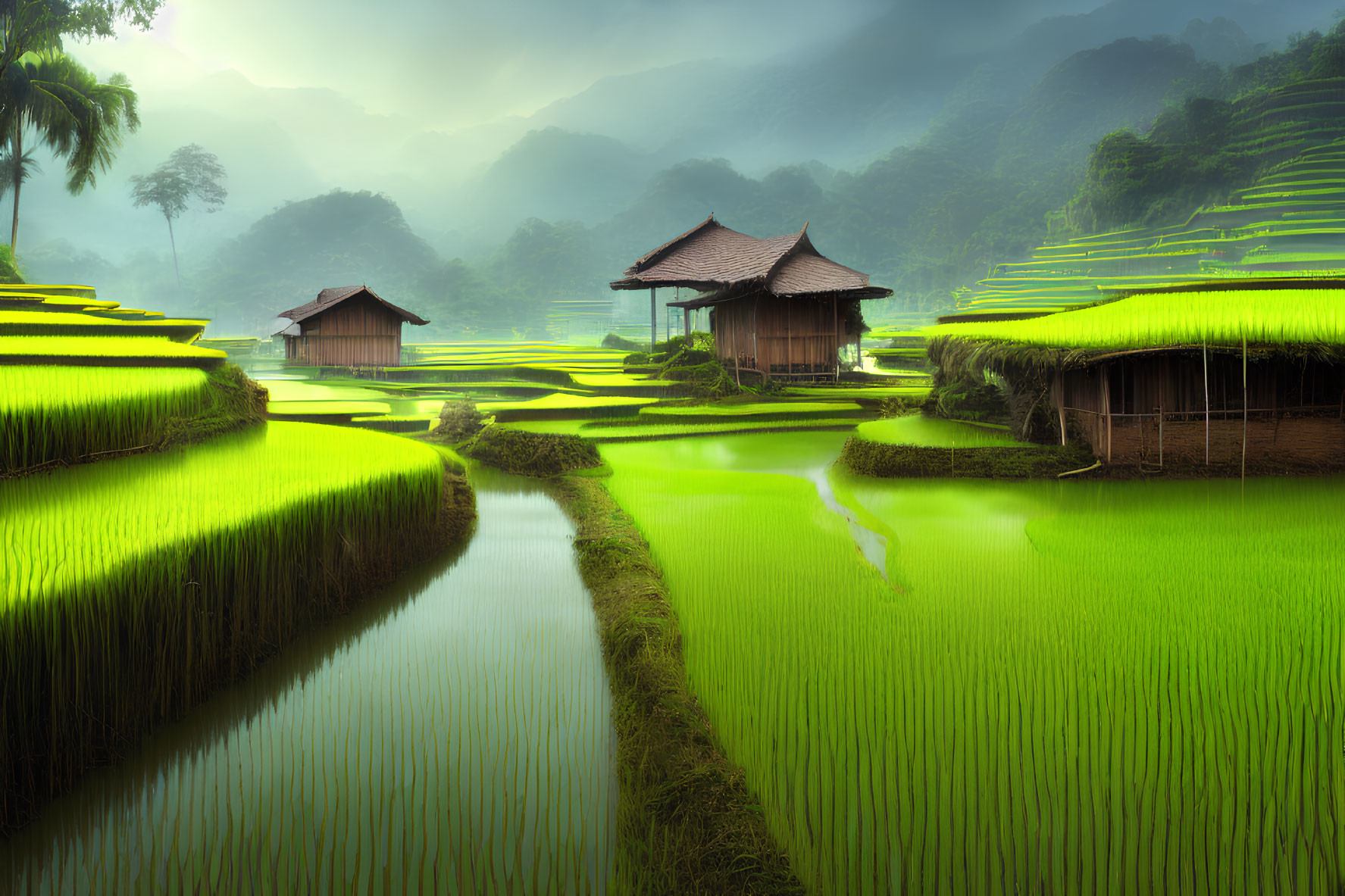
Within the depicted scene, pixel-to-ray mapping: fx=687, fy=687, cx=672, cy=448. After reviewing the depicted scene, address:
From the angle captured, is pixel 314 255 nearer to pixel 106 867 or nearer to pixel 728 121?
pixel 106 867

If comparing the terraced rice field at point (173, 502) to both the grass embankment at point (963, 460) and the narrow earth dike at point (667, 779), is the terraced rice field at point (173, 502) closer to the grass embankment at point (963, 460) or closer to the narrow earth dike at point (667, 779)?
the narrow earth dike at point (667, 779)

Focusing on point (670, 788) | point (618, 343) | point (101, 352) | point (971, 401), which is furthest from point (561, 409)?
point (618, 343)

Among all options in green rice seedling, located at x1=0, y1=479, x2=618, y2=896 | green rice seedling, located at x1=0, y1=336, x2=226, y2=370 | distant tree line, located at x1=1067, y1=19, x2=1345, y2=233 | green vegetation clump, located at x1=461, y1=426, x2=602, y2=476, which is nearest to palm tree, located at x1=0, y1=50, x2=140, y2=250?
green rice seedling, located at x1=0, y1=336, x2=226, y2=370

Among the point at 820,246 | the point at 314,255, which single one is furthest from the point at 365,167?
the point at 820,246

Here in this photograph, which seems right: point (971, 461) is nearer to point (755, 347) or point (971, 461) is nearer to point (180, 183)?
point (755, 347)

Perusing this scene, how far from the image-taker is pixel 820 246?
7012 centimetres

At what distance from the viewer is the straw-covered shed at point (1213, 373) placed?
5816mm

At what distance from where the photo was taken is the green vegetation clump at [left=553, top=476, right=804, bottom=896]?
5.85 feet

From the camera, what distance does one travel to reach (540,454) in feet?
27.0

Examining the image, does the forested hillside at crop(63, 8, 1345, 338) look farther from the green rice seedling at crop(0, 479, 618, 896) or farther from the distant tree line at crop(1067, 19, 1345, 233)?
the green rice seedling at crop(0, 479, 618, 896)

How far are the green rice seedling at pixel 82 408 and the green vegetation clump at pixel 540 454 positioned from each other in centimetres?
340

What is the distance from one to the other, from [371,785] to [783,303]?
55.3 feet

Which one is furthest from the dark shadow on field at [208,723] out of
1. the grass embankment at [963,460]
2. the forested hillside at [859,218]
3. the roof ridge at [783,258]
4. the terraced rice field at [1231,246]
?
the forested hillside at [859,218]

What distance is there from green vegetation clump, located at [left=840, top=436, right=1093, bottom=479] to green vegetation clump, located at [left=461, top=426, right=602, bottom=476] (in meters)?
3.21
